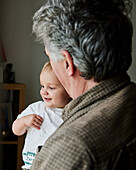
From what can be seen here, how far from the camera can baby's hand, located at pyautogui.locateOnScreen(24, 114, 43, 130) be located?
1892 millimetres

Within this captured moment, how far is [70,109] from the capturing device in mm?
918

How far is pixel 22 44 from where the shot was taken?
3.18 metres

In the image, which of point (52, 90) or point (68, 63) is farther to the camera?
point (52, 90)

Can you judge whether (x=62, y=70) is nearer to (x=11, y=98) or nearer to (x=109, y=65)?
(x=109, y=65)

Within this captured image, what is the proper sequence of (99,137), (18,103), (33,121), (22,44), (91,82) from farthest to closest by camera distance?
(22,44), (18,103), (33,121), (91,82), (99,137)

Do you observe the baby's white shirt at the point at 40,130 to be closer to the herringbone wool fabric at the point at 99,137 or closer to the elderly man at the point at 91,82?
the elderly man at the point at 91,82

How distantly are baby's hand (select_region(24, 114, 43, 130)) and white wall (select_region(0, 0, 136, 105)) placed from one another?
1.32m

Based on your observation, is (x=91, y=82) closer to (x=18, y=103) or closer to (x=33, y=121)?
(x=33, y=121)

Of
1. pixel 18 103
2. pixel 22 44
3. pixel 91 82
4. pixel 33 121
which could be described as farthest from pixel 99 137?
pixel 22 44

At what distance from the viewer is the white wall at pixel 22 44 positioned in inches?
122

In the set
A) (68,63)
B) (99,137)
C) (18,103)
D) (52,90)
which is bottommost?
(18,103)

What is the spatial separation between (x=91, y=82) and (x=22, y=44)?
2368 mm

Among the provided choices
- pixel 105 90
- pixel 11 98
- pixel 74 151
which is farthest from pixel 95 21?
pixel 11 98

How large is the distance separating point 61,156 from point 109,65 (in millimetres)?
290
